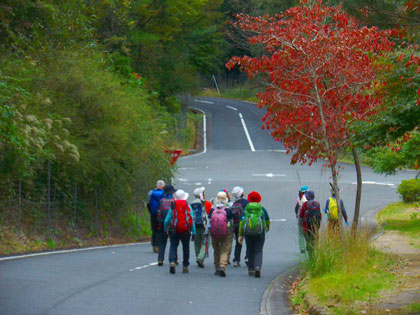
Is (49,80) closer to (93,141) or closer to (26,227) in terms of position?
(93,141)

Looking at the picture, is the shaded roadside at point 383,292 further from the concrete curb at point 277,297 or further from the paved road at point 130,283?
the paved road at point 130,283

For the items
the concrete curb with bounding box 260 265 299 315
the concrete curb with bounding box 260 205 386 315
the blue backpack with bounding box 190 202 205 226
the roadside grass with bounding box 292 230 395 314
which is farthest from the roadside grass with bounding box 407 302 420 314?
the blue backpack with bounding box 190 202 205 226

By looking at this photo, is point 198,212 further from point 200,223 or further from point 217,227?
point 217,227

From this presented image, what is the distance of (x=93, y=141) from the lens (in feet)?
64.7

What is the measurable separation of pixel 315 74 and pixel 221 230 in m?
3.72

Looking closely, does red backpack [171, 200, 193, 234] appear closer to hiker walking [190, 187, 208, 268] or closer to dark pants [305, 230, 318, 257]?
hiker walking [190, 187, 208, 268]

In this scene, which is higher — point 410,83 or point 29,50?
point 29,50

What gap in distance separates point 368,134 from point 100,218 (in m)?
11.2

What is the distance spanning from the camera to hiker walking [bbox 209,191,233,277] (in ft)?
42.9

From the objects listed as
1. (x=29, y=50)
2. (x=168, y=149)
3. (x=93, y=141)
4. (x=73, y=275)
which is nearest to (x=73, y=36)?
(x=29, y=50)

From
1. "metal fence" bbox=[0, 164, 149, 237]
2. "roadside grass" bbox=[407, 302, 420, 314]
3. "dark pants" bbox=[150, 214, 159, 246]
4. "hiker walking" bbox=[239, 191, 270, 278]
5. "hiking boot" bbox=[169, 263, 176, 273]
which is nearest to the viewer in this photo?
"roadside grass" bbox=[407, 302, 420, 314]

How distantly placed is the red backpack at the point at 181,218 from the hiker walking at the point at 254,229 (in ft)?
3.30

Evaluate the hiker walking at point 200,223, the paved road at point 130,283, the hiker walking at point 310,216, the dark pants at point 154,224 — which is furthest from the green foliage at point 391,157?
the hiker walking at point 200,223

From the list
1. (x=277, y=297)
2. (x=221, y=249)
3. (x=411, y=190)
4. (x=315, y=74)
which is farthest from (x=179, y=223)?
(x=411, y=190)
